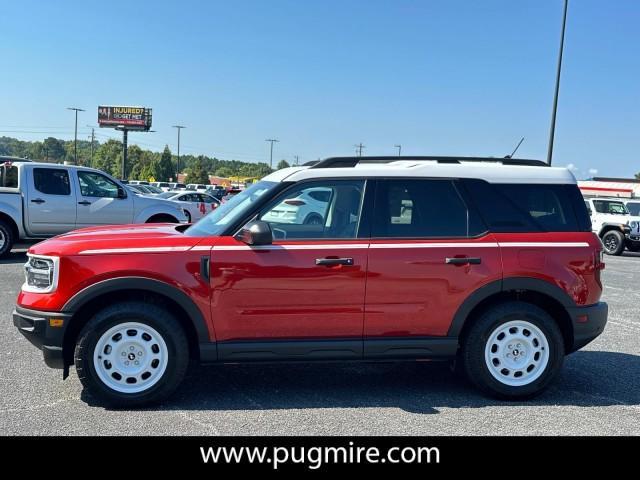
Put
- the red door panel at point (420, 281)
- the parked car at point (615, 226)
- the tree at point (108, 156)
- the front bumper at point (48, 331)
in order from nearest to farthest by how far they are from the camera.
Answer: the front bumper at point (48, 331), the red door panel at point (420, 281), the parked car at point (615, 226), the tree at point (108, 156)

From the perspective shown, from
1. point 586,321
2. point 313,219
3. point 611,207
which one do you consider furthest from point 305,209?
point 611,207

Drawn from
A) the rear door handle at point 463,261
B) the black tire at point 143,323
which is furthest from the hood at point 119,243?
the rear door handle at point 463,261

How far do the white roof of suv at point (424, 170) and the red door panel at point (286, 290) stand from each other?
1.95ft

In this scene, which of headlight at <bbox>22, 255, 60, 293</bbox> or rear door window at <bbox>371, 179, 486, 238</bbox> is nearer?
headlight at <bbox>22, 255, 60, 293</bbox>

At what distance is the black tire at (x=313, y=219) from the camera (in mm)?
4746

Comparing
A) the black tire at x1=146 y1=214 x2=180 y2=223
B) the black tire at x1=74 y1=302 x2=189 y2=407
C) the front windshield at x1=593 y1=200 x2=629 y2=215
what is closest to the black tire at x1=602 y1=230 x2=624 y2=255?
the front windshield at x1=593 y1=200 x2=629 y2=215

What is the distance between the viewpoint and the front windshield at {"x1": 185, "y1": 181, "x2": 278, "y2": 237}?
15.2 feet

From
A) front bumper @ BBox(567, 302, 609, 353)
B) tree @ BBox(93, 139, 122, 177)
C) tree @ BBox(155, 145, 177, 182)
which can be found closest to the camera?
front bumper @ BBox(567, 302, 609, 353)

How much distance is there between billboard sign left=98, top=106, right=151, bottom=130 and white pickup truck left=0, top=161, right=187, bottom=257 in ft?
298

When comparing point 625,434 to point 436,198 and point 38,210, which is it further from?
point 38,210

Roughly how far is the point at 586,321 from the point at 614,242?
1577 centimetres

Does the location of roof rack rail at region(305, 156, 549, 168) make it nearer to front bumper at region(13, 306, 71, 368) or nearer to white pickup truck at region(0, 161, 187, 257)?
front bumper at region(13, 306, 71, 368)

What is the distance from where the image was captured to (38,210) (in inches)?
473

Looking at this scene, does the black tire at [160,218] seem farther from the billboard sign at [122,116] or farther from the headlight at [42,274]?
the billboard sign at [122,116]
